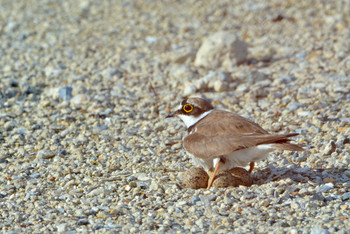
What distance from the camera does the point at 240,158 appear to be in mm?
5320

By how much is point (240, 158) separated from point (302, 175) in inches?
27.8

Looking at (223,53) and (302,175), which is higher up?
(223,53)

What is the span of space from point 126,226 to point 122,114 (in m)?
3.22

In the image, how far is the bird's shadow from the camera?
5320 millimetres

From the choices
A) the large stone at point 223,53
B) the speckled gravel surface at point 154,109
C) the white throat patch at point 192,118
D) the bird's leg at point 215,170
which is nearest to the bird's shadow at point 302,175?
the speckled gravel surface at point 154,109

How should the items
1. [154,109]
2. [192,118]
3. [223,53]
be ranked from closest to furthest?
[192,118] < [154,109] < [223,53]

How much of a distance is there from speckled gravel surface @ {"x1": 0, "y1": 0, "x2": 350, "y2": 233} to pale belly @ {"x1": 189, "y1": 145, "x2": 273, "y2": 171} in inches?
A: 10.6

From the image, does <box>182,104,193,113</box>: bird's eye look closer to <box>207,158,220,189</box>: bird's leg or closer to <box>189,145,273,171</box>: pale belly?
<box>189,145,273,171</box>: pale belly

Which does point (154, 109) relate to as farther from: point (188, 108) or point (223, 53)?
point (223, 53)

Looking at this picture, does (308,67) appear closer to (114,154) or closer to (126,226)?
(114,154)

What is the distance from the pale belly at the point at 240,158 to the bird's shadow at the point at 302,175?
29 centimetres

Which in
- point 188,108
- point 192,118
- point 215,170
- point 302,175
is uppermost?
point 188,108

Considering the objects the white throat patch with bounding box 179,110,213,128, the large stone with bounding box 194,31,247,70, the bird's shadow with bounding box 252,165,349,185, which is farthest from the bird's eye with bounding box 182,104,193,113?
the large stone with bounding box 194,31,247,70

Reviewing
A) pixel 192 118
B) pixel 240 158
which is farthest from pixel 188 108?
pixel 240 158
